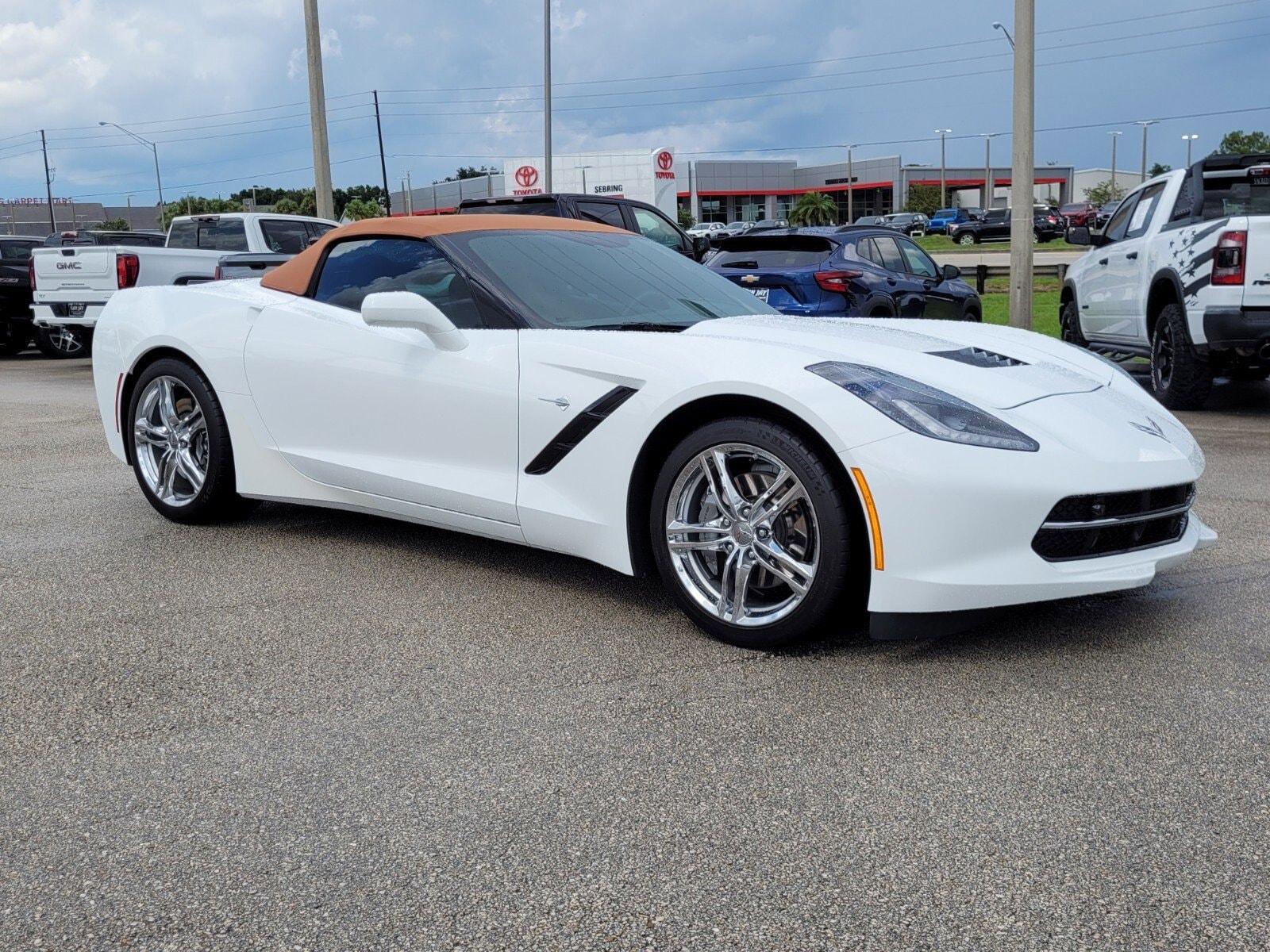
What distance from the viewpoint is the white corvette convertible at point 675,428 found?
3.50 metres

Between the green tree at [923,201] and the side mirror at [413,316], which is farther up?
the green tree at [923,201]

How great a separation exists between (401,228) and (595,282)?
86 centimetres

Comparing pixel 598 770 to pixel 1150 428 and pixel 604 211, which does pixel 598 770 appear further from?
pixel 604 211

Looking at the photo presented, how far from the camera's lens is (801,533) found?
373 centimetres

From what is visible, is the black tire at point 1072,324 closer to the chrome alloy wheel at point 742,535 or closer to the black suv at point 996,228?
the chrome alloy wheel at point 742,535

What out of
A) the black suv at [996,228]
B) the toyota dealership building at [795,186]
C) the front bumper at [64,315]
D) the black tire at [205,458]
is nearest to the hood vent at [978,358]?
the black tire at [205,458]

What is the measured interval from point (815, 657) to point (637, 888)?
146cm

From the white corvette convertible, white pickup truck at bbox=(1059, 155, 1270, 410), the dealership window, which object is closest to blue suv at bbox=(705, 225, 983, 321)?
white pickup truck at bbox=(1059, 155, 1270, 410)

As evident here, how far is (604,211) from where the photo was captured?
44.7ft

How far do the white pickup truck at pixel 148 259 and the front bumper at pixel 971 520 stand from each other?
1116 centimetres

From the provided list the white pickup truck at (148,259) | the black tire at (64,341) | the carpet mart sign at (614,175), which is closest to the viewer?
the white pickup truck at (148,259)

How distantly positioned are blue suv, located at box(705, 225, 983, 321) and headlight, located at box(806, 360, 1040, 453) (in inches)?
270

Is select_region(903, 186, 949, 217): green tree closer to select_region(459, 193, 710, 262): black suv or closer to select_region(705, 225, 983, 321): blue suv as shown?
select_region(459, 193, 710, 262): black suv

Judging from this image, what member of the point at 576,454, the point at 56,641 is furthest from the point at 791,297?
the point at 56,641
